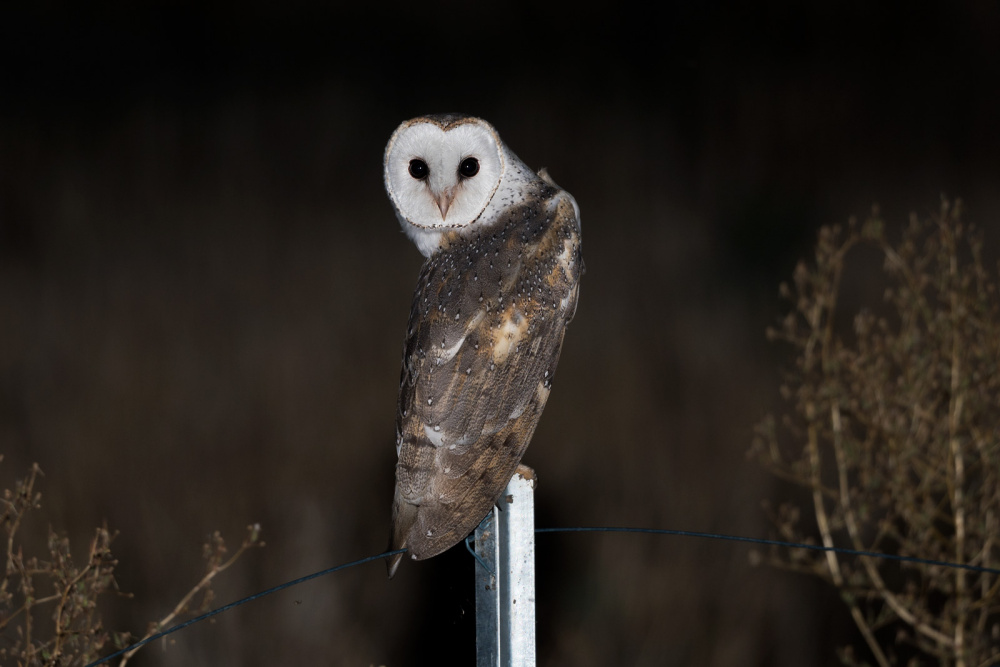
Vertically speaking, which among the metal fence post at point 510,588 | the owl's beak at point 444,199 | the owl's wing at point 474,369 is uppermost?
the owl's beak at point 444,199

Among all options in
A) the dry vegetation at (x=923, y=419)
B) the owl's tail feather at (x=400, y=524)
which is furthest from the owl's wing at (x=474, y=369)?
the dry vegetation at (x=923, y=419)

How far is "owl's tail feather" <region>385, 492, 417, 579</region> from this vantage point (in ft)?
3.22

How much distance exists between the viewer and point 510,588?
2.78 feet

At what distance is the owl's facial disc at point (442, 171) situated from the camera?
100 cm

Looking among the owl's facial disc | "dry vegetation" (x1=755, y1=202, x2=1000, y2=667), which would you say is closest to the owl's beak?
the owl's facial disc

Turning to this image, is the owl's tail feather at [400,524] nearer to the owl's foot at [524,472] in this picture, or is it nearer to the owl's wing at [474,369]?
the owl's wing at [474,369]

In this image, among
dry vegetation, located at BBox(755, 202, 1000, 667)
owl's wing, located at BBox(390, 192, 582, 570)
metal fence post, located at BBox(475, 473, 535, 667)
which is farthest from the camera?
dry vegetation, located at BBox(755, 202, 1000, 667)

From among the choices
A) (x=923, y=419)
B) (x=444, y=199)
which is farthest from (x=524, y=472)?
(x=923, y=419)

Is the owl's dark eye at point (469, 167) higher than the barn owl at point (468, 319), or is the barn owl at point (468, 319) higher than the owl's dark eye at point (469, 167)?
the owl's dark eye at point (469, 167)

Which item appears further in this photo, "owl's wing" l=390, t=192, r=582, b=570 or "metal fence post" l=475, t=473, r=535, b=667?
"owl's wing" l=390, t=192, r=582, b=570

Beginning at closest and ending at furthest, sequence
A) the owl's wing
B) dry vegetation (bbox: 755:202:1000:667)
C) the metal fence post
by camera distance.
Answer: the metal fence post < the owl's wing < dry vegetation (bbox: 755:202:1000:667)

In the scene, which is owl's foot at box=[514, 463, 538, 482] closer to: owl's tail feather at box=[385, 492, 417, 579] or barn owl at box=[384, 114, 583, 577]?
barn owl at box=[384, 114, 583, 577]

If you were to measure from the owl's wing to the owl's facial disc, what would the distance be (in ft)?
0.16

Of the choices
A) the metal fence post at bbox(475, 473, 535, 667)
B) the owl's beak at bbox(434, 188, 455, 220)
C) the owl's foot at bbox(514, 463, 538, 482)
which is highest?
the owl's beak at bbox(434, 188, 455, 220)
